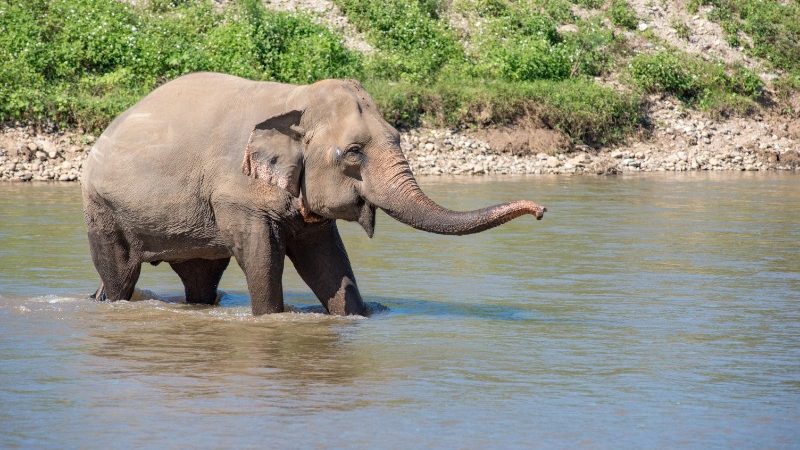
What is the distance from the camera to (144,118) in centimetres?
1038

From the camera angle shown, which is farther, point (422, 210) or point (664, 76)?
point (664, 76)

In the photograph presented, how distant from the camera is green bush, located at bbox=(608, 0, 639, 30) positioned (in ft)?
101

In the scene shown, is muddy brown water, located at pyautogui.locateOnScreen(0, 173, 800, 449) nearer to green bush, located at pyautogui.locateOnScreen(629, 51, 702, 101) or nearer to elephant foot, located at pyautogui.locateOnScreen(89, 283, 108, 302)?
elephant foot, located at pyautogui.locateOnScreen(89, 283, 108, 302)

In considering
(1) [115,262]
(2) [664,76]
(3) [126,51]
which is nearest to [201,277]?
(1) [115,262]

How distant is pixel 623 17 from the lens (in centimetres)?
3084

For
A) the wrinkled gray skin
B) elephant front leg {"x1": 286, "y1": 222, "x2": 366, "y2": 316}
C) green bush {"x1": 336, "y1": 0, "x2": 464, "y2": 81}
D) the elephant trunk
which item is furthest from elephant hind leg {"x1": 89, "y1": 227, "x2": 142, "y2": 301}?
Answer: green bush {"x1": 336, "y1": 0, "x2": 464, "y2": 81}

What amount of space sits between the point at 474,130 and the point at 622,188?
4.32m

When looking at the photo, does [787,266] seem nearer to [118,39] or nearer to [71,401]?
[71,401]

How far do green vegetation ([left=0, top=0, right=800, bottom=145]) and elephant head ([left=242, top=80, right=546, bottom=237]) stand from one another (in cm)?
1358

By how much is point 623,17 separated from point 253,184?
22334 millimetres

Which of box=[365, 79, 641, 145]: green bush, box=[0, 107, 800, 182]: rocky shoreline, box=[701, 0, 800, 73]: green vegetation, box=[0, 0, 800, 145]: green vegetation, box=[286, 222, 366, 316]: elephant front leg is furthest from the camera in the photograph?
box=[701, 0, 800, 73]: green vegetation

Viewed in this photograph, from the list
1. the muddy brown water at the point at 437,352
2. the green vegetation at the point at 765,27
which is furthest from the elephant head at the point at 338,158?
the green vegetation at the point at 765,27

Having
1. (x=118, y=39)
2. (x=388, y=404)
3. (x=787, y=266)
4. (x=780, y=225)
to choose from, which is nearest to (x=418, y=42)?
(x=118, y=39)

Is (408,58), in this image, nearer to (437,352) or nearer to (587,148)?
(587,148)
